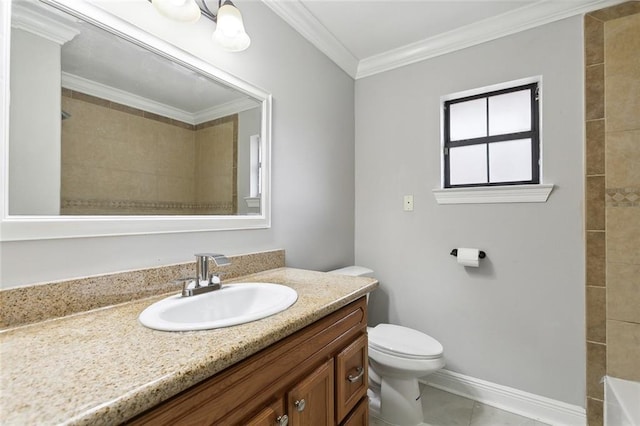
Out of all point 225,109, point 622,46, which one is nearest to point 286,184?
point 225,109

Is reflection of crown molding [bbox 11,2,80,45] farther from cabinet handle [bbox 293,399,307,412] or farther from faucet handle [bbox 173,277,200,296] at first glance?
cabinet handle [bbox 293,399,307,412]

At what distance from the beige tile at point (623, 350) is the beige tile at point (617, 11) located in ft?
5.19

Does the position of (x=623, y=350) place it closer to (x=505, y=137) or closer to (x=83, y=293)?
(x=505, y=137)

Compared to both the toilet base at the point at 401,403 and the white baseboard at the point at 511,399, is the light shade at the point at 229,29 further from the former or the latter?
the white baseboard at the point at 511,399

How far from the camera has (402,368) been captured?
1483 millimetres

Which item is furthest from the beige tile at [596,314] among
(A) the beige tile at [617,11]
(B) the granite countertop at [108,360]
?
(B) the granite countertop at [108,360]

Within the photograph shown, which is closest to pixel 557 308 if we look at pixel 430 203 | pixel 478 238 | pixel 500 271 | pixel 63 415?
pixel 500 271

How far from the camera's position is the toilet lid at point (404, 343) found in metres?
1.49

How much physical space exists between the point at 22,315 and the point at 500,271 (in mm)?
2127

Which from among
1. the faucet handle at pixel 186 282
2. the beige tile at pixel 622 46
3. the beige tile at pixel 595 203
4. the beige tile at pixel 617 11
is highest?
the beige tile at pixel 617 11

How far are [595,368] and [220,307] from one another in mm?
1930

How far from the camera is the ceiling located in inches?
64.1

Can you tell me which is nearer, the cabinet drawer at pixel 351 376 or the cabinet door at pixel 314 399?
the cabinet door at pixel 314 399

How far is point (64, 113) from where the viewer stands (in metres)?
0.86
